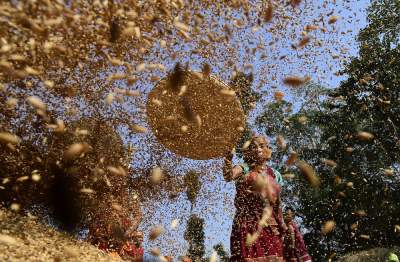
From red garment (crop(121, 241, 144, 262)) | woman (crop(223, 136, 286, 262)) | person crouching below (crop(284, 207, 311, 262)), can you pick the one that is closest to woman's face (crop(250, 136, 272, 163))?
woman (crop(223, 136, 286, 262))

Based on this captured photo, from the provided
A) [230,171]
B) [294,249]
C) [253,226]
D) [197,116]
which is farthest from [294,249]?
[197,116]

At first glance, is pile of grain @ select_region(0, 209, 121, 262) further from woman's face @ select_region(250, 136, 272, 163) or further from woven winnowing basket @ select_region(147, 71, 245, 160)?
woman's face @ select_region(250, 136, 272, 163)

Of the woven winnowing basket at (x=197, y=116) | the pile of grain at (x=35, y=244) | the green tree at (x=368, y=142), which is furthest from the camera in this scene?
the green tree at (x=368, y=142)

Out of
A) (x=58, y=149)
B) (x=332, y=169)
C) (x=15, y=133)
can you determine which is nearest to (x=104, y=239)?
(x=58, y=149)

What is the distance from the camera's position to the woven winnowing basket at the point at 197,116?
14.7 ft

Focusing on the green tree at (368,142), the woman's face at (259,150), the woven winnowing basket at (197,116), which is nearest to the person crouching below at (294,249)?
the woman's face at (259,150)

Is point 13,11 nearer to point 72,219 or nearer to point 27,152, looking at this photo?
point 27,152

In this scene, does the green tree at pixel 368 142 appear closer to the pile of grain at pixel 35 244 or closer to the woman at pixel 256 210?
the woman at pixel 256 210

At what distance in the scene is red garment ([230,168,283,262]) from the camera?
14.0ft

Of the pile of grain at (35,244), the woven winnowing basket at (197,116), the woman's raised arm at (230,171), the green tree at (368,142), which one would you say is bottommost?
the pile of grain at (35,244)

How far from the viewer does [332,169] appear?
17266 millimetres

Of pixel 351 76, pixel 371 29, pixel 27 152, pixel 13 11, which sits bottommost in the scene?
pixel 27 152

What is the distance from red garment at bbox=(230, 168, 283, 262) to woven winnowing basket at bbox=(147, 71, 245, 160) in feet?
1.69

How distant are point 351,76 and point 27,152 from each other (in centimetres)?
1443
